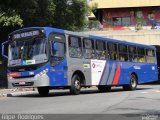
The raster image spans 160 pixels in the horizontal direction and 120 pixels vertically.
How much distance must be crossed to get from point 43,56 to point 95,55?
455 centimetres

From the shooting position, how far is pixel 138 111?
1330cm

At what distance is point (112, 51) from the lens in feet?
82.3

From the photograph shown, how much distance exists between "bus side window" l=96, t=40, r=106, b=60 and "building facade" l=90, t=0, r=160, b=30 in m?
33.1

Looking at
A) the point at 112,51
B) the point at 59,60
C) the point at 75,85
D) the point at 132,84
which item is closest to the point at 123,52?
the point at 112,51

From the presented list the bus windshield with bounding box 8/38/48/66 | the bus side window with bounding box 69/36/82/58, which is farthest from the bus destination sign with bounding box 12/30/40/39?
the bus side window with bounding box 69/36/82/58

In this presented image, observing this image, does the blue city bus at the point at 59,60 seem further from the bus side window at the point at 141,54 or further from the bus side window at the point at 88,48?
the bus side window at the point at 141,54

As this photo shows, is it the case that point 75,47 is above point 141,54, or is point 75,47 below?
above

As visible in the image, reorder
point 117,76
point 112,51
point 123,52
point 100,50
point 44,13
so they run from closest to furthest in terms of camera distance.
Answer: point 100,50 → point 112,51 → point 117,76 → point 123,52 → point 44,13

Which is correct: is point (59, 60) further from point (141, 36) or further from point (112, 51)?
point (141, 36)

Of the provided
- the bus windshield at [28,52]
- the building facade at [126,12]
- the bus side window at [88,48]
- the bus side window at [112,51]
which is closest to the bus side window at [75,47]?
the bus side window at [88,48]

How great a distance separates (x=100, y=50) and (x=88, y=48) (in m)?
1.42

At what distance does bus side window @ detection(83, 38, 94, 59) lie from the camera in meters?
22.2

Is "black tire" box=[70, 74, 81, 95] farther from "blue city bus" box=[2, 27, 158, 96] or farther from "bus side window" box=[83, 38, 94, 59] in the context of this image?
"bus side window" box=[83, 38, 94, 59]

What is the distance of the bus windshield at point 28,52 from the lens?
19.4 meters
